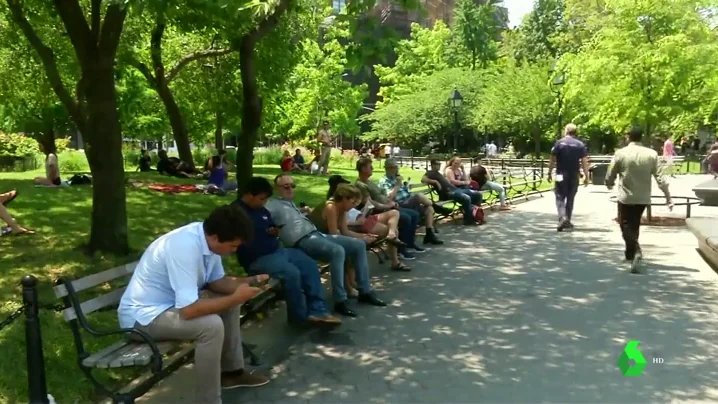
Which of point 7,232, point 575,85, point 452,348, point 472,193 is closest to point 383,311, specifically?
point 452,348

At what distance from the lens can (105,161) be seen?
27.5 feet

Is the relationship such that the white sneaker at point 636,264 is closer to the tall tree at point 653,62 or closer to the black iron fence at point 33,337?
the black iron fence at point 33,337

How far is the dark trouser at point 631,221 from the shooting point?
9086 mm

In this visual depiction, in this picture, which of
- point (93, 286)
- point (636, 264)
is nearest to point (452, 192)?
point (636, 264)

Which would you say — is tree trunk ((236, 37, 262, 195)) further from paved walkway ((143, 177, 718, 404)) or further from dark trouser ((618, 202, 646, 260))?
dark trouser ((618, 202, 646, 260))

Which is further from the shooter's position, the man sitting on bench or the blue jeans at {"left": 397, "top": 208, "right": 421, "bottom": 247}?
the blue jeans at {"left": 397, "top": 208, "right": 421, "bottom": 247}

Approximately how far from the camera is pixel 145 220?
12.1 meters

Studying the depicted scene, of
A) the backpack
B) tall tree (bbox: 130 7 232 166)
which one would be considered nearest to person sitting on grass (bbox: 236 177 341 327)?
the backpack

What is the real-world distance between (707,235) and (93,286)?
7190 mm

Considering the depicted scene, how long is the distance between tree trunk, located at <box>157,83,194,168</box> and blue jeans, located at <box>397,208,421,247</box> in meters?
14.0

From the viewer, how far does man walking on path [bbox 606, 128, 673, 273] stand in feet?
29.4

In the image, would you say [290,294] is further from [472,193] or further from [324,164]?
[324,164]

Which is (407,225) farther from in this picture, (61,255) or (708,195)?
(708,195)

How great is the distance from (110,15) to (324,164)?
18.6 m
